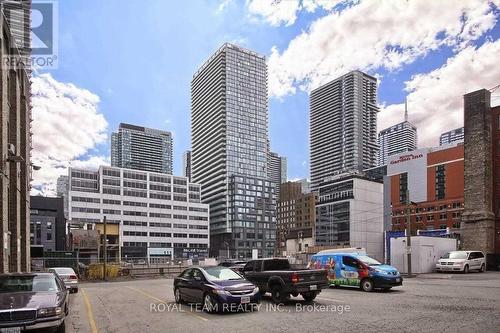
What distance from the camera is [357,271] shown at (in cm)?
1923

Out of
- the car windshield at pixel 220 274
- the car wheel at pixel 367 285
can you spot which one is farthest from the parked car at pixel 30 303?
the car wheel at pixel 367 285

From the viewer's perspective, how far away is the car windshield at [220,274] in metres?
13.4

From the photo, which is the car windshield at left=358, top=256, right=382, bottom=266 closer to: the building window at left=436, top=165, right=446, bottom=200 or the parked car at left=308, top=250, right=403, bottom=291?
the parked car at left=308, top=250, right=403, bottom=291

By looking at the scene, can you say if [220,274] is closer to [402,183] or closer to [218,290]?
[218,290]

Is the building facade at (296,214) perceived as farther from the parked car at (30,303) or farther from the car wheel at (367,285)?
the parked car at (30,303)

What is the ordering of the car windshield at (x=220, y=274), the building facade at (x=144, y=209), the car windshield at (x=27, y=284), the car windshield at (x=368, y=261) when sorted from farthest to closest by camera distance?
the building facade at (x=144, y=209) < the car windshield at (x=368, y=261) < the car windshield at (x=220, y=274) < the car windshield at (x=27, y=284)

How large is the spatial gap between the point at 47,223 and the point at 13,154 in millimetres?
71167

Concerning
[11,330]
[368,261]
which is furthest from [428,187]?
[11,330]

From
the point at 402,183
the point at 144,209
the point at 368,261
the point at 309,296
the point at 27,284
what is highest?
the point at 402,183

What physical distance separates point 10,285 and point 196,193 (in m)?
150

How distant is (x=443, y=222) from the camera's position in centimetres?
13125

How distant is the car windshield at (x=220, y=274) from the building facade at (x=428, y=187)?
410ft

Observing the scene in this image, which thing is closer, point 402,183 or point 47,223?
point 47,223

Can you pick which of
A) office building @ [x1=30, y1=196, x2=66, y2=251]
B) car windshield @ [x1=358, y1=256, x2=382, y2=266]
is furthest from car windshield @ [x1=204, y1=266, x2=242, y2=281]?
office building @ [x1=30, y1=196, x2=66, y2=251]
